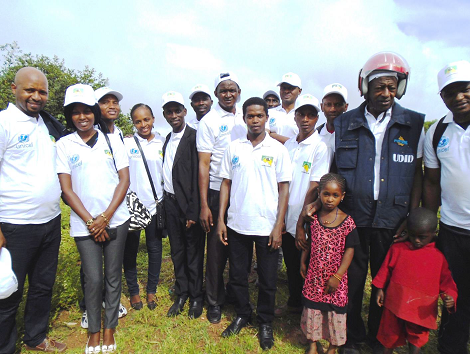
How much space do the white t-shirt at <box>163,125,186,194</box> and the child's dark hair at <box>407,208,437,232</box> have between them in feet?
8.16

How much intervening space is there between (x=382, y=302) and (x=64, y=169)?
3.14m

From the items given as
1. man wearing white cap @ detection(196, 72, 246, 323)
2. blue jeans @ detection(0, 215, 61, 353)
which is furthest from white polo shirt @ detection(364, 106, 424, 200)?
blue jeans @ detection(0, 215, 61, 353)

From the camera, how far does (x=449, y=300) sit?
8.08ft

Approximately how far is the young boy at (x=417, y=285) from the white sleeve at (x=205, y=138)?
2.08 metres

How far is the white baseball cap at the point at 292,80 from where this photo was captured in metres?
5.12

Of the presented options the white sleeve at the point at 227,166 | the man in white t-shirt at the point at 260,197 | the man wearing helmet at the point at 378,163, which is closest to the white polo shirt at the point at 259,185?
the man in white t-shirt at the point at 260,197

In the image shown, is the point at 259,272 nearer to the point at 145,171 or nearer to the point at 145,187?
the point at 145,187

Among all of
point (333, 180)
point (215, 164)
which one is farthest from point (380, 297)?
point (215, 164)

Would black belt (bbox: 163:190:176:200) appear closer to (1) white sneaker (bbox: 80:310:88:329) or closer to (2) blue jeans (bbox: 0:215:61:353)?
(2) blue jeans (bbox: 0:215:61:353)

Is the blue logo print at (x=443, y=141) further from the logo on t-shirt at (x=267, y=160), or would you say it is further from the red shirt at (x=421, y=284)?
the logo on t-shirt at (x=267, y=160)

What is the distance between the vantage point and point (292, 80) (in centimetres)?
515

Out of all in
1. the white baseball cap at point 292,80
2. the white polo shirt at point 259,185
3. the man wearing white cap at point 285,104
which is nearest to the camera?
the white polo shirt at point 259,185

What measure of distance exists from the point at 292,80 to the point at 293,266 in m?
3.13

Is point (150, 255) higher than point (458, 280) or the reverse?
the reverse
